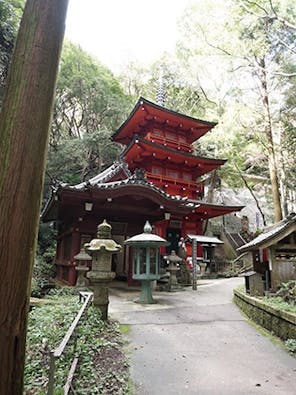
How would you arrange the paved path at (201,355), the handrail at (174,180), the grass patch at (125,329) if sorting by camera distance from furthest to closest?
the handrail at (174,180)
the grass patch at (125,329)
the paved path at (201,355)

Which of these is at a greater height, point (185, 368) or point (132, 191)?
point (132, 191)

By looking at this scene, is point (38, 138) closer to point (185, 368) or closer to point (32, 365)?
point (32, 365)

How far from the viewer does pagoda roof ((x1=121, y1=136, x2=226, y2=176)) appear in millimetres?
17906

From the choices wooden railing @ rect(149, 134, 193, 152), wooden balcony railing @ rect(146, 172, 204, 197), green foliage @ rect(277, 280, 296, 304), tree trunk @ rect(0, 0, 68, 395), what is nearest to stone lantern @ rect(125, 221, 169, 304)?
green foliage @ rect(277, 280, 296, 304)

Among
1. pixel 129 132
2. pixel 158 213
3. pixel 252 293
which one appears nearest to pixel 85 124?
pixel 129 132

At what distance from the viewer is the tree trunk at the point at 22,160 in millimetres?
2113

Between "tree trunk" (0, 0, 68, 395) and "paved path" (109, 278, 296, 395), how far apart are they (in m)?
2.06

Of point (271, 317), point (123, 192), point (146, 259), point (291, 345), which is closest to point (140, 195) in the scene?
Result: point (123, 192)

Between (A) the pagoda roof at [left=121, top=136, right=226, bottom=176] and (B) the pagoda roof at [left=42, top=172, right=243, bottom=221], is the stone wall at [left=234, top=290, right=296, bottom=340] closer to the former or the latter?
(B) the pagoda roof at [left=42, top=172, right=243, bottom=221]

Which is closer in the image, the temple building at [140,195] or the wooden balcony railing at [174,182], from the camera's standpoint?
the temple building at [140,195]

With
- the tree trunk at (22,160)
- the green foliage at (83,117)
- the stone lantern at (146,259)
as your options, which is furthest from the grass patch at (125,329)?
the green foliage at (83,117)

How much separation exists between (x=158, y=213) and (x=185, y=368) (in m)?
8.08

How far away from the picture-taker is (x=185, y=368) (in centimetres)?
409

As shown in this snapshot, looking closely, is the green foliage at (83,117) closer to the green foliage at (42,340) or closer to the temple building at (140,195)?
the temple building at (140,195)
